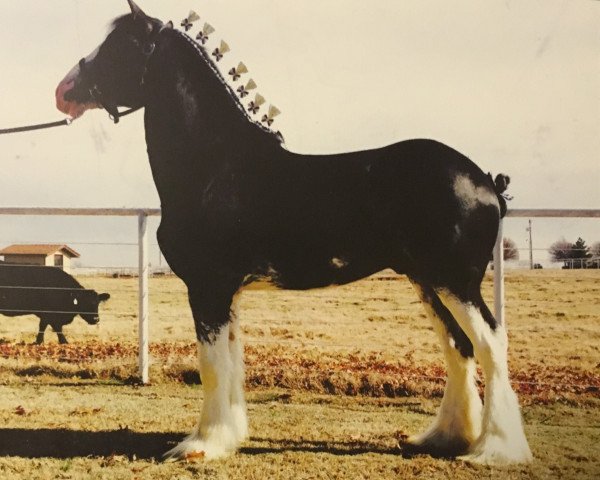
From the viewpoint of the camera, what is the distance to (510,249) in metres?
4.50

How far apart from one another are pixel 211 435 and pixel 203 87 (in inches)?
77.6

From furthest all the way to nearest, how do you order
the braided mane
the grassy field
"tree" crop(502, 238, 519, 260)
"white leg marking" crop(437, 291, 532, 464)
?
1. "tree" crop(502, 238, 519, 260)
2. the braided mane
3. the grassy field
4. "white leg marking" crop(437, 291, 532, 464)

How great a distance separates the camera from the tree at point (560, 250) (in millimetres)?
4195

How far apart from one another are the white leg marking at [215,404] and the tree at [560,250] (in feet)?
8.07

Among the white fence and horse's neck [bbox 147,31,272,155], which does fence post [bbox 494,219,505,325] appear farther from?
horse's neck [bbox 147,31,272,155]

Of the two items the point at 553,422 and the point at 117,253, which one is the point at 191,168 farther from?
the point at 553,422

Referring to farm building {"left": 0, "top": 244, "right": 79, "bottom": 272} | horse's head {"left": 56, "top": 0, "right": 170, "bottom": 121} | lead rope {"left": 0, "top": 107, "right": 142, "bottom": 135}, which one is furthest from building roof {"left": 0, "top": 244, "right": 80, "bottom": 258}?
horse's head {"left": 56, "top": 0, "right": 170, "bottom": 121}

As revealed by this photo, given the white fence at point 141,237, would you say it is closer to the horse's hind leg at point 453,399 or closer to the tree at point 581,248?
the tree at point 581,248

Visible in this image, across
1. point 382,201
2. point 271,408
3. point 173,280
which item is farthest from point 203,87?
point 271,408

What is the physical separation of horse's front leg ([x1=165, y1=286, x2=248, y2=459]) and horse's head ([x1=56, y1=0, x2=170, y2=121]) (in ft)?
4.02

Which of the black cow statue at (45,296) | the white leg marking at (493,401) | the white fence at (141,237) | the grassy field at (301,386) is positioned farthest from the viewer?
the black cow statue at (45,296)

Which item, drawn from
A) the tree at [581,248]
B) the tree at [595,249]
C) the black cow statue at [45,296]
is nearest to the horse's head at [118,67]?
the black cow statue at [45,296]

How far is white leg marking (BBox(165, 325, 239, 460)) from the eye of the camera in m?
3.18

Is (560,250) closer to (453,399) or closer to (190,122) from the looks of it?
(453,399)
